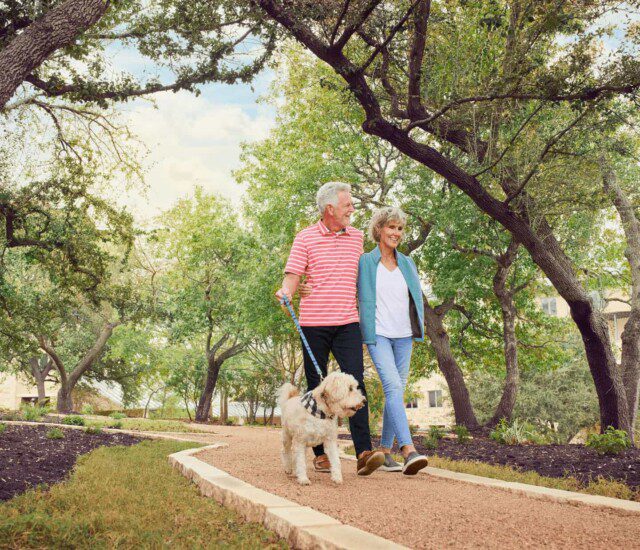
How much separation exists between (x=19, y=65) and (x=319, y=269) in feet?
12.3

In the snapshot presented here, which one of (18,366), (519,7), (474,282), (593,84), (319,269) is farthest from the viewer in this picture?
→ (18,366)

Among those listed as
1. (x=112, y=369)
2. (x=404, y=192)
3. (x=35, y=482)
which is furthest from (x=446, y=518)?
(x=112, y=369)

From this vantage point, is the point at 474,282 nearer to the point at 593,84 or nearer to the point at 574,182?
the point at 574,182

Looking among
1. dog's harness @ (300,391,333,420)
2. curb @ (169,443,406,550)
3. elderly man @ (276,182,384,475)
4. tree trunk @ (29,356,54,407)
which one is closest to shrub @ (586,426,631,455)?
elderly man @ (276,182,384,475)

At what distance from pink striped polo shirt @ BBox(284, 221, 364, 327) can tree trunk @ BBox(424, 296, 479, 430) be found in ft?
31.9

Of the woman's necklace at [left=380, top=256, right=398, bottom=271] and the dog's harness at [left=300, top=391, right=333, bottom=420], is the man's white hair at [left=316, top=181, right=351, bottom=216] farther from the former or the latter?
the dog's harness at [left=300, top=391, right=333, bottom=420]

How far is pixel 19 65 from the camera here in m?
6.20

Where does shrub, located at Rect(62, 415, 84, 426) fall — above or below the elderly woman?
below

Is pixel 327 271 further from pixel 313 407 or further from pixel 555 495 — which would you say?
pixel 555 495

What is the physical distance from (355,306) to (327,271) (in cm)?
42

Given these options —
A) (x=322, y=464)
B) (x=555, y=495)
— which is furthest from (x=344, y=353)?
(x=555, y=495)

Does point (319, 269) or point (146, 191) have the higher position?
point (146, 191)

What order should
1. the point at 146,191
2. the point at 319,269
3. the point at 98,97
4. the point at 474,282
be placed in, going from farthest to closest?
the point at 474,282 → the point at 146,191 → the point at 98,97 → the point at 319,269

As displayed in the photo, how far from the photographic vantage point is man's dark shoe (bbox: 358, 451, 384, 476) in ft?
17.1
